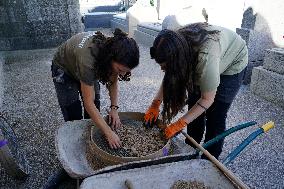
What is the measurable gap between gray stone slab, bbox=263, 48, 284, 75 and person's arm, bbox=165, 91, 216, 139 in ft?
8.56

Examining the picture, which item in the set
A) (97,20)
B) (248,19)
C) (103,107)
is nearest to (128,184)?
(103,107)

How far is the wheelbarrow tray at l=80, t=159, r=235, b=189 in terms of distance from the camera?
4.86 ft

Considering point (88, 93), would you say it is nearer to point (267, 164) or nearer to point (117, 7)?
point (267, 164)

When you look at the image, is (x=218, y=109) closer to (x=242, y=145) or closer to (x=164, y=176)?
(x=242, y=145)

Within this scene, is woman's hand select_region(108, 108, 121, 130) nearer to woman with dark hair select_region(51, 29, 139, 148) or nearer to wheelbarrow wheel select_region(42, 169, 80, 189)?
woman with dark hair select_region(51, 29, 139, 148)

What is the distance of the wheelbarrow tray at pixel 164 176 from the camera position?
58.4 inches

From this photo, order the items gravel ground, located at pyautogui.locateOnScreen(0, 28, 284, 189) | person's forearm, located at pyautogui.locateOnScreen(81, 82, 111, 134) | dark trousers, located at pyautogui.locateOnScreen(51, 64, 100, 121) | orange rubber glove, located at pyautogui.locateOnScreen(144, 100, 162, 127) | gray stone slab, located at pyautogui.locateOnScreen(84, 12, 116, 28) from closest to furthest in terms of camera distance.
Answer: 1. person's forearm, located at pyautogui.locateOnScreen(81, 82, 111, 134)
2. orange rubber glove, located at pyautogui.locateOnScreen(144, 100, 162, 127)
3. dark trousers, located at pyautogui.locateOnScreen(51, 64, 100, 121)
4. gravel ground, located at pyautogui.locateOnScreen(0, 28, 284, 189)
5. gray stone slab, located at pyautogui.locateOnScreen(84, 12, 116, 28)

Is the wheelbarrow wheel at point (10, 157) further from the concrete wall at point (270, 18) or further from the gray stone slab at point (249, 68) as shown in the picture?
the concrete wall at point (270, 18)

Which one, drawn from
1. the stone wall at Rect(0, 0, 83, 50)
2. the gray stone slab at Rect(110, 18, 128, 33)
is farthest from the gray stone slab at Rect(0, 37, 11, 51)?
the gray stone slab at Rect(110, 18, 128, 33)

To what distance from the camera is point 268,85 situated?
409 centimetres

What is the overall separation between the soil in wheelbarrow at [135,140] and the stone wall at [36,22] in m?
5.47

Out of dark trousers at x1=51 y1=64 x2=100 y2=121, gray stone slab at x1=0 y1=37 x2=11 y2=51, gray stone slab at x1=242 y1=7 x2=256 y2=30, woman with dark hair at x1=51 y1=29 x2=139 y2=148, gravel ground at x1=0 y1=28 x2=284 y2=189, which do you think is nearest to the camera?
woman with dark hair at x1=51 y1=29 x2=139 y2=148

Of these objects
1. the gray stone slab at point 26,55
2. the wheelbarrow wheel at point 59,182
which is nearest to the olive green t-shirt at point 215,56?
the wheelbarrow wheel at point 59,182

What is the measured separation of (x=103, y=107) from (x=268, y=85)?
241cm
